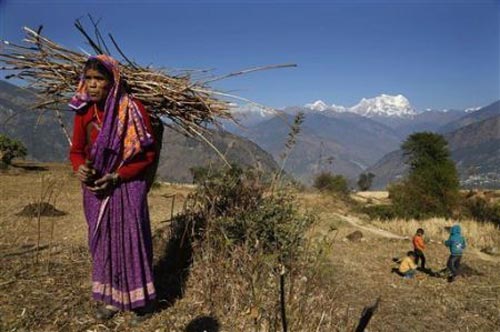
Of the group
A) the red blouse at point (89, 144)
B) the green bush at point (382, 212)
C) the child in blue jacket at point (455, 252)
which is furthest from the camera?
the green bush at point (382, 212)

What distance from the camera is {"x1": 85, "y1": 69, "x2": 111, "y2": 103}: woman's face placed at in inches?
122

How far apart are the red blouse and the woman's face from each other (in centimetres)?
12

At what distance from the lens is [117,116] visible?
124 inches

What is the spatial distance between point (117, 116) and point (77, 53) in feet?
2.32

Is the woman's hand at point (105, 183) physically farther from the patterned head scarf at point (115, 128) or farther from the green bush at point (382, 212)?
the green bush at point (382, 212)

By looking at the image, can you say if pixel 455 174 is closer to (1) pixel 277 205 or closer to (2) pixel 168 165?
(1) pixel 277 205

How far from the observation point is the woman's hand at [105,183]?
3094 millimetres

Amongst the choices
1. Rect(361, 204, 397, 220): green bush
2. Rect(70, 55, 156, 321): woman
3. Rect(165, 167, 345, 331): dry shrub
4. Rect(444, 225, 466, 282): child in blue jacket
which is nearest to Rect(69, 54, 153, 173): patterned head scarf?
Rect(70, 55, 156, 321): woman

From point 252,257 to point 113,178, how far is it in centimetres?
150

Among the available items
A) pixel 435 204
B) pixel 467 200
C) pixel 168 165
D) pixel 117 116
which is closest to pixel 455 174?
pixel 467 200

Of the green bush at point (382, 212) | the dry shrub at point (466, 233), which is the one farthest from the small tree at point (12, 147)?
the green bush at point (382, 212)

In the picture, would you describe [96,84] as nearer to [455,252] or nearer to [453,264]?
[455,252]

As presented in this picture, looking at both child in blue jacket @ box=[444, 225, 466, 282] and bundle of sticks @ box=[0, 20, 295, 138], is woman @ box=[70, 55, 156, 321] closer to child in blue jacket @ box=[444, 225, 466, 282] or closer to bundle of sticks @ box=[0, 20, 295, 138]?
bundle of sticks @ box=[0, 20, 295, 138]

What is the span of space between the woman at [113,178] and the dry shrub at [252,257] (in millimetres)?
714
